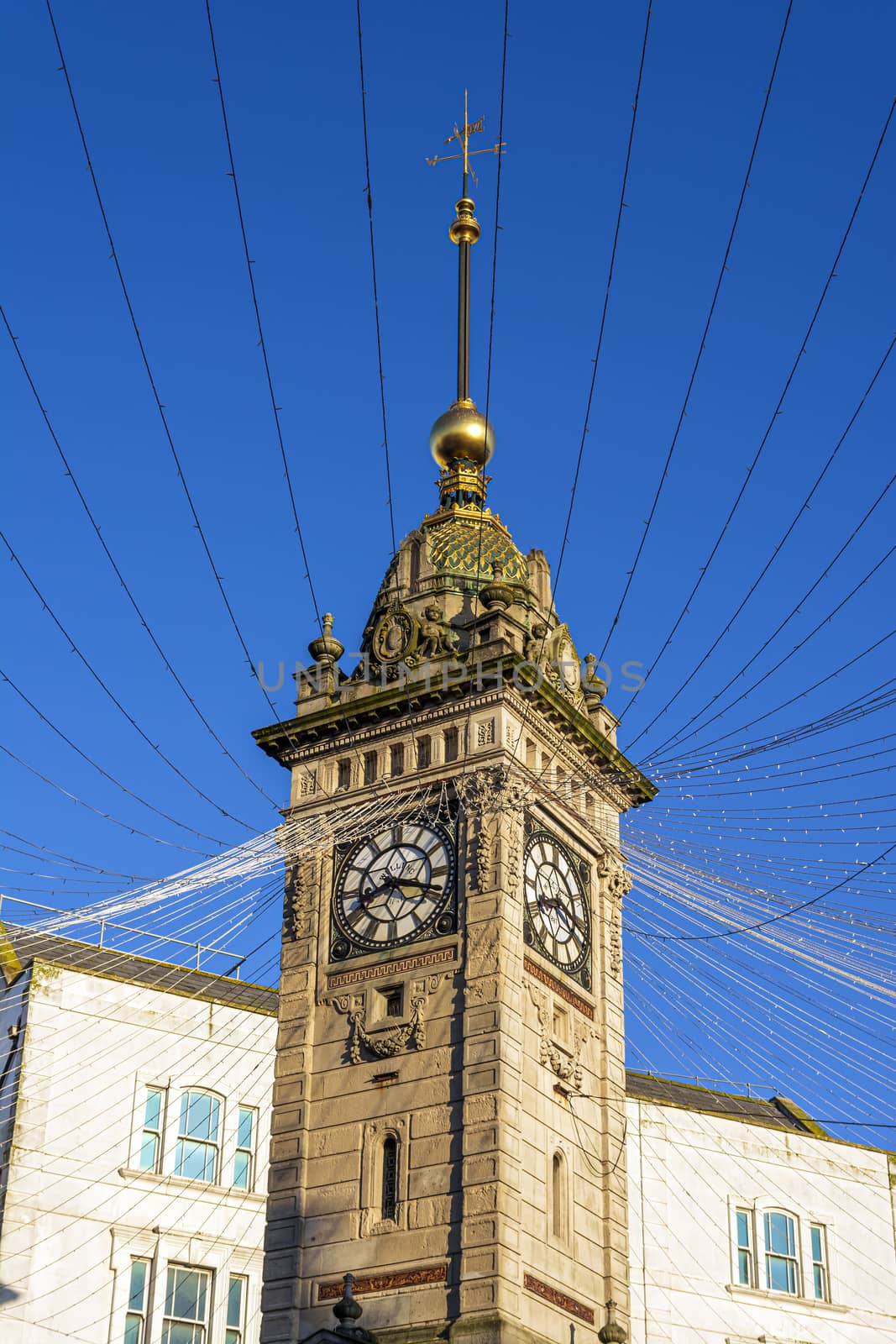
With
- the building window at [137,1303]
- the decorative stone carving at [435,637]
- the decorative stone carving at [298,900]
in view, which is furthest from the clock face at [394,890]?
the building window at [137,1303]

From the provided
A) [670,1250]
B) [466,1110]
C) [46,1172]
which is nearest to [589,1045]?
[466,1110]

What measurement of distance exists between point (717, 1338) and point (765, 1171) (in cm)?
478

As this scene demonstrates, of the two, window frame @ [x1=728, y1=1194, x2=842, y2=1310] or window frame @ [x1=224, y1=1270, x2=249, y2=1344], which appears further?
window frame @ [x1=728, y1=1194, x2=842, y2=1310]

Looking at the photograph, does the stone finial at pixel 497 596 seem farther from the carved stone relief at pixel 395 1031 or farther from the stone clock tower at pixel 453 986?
the carved stone relief at pixel 395 1031

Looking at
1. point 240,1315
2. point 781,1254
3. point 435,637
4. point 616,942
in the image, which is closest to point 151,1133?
point 240,1315

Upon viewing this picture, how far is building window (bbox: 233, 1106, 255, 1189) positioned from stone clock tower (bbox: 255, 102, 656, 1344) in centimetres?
534

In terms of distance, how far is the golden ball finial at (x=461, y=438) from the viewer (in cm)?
5944

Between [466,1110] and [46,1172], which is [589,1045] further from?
[46,1172]

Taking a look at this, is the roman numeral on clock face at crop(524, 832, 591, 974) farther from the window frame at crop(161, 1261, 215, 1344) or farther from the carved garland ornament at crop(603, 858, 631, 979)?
the window frame at crop(161, 1261, 215, 1344)

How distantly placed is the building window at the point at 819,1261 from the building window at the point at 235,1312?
15.5 meters

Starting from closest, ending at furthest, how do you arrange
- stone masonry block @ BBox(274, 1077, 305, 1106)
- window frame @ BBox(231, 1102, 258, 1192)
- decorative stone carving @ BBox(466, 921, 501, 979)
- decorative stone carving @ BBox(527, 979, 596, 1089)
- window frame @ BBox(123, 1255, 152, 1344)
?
decorative stone carving @ BBox(466, 921, 501, 979), decorative stone carving @ BBox(527, 979, 596, 1089), stone masonry block @ BBox(274, 1077, 305, 1106), window frame @ BBox(123, 1255, 152, 1344), window frame @ BBox(231, 1102, 258, 1192)

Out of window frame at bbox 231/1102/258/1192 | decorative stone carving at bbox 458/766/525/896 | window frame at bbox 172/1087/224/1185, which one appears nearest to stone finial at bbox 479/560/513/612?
decorative stone carving at bbox 458/766/525/896

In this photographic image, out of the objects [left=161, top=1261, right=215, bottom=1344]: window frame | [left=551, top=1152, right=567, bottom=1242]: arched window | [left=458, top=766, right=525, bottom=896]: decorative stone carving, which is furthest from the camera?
[left=161, top=1261, right=215, bottom=1344]: window frame

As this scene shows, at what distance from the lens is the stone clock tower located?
146 ft
